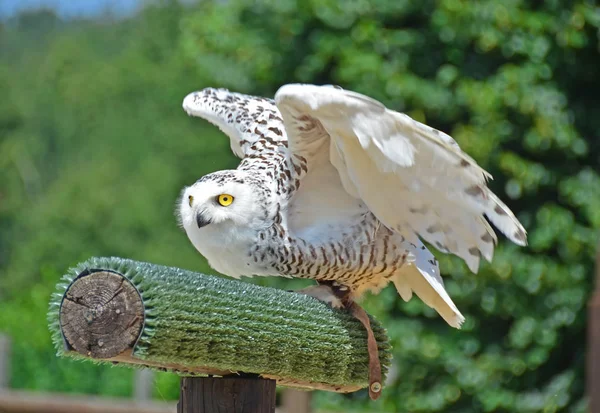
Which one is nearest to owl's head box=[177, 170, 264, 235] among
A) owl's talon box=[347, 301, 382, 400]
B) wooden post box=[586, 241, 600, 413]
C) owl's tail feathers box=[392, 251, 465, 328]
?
owl's talon box=[347, 301, 382, 400]

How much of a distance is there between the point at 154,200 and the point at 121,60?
9609 mm

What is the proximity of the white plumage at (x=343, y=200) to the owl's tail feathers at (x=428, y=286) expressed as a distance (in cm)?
12

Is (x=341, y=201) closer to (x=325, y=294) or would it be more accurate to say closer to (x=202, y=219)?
(x=325, y=294)

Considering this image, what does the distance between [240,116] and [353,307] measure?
2.92 ft

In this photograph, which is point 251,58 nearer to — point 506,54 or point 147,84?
point 506,54

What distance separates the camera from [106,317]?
2.34 metres

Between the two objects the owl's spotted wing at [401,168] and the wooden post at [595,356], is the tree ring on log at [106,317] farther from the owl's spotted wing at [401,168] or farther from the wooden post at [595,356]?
the wooden post at [595,356]

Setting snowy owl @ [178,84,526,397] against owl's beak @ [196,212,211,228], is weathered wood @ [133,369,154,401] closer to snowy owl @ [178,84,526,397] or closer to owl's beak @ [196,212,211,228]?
snowy owl @ [178,84,526,397]

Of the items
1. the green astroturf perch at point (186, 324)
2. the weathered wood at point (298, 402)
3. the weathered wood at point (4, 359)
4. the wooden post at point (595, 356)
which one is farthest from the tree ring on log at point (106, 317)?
the weathered wood at point (4, 359)

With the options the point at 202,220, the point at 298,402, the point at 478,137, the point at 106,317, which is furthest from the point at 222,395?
the point at 478,137

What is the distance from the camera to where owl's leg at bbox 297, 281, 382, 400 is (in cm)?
326

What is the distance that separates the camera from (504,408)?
6.67 meters

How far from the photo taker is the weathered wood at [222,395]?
264cm

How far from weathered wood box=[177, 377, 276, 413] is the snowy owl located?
1.85 feet
